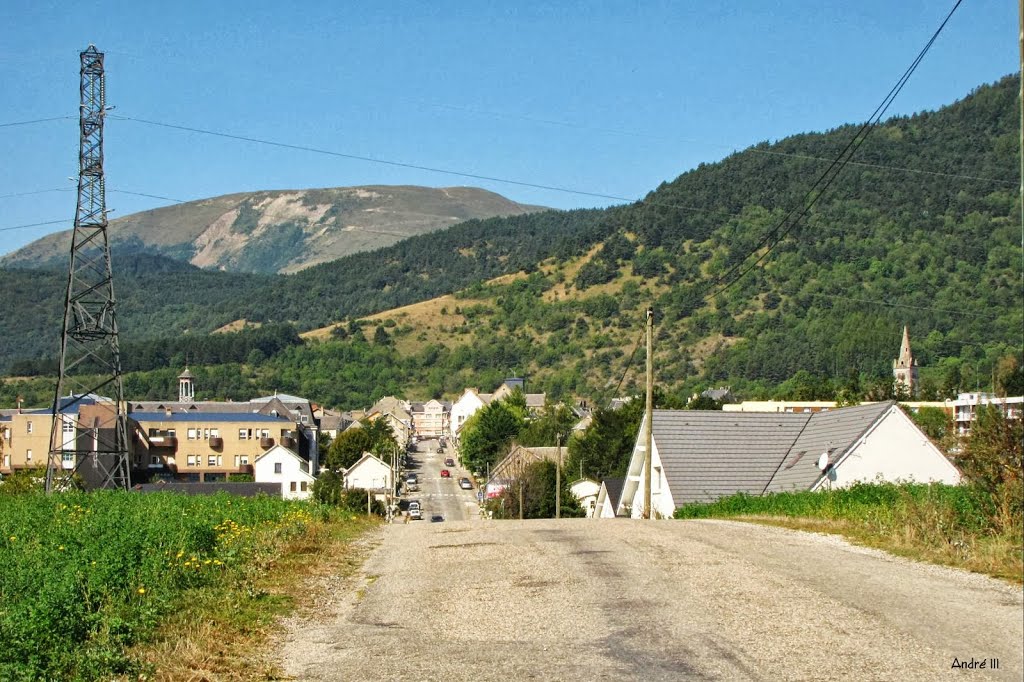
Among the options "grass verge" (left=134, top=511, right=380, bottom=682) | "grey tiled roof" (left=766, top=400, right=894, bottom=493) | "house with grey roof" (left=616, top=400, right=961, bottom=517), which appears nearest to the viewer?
"grass verge" (left=134, top=511, right=380, bottom=682)

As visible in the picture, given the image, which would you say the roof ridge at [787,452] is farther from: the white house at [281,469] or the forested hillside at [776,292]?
the white house at [281,469]

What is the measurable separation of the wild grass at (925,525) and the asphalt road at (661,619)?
34cm

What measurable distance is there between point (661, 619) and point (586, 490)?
2280 inches

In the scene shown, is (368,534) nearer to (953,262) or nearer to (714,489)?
(714,489)

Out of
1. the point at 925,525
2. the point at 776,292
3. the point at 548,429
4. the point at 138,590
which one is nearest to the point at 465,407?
the point at 776,292

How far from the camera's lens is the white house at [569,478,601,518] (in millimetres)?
63406

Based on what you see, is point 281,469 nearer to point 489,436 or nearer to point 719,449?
point 489,436

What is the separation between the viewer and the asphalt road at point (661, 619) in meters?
7.56

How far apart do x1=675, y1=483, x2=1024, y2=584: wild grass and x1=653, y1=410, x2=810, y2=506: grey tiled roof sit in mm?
11895

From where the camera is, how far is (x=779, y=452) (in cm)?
3331

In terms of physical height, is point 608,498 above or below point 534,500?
above

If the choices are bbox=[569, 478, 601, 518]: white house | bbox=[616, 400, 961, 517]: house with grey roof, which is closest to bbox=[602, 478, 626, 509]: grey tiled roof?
bbox=[569, 478, 601, 518]: white house

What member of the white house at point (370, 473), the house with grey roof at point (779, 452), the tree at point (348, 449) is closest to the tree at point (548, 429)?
the tree at point (348, 449)

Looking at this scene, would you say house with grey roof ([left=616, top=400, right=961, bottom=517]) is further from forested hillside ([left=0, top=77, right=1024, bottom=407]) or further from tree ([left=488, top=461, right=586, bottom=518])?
tree ([left=488, top=461, right=586, bottom=518])
